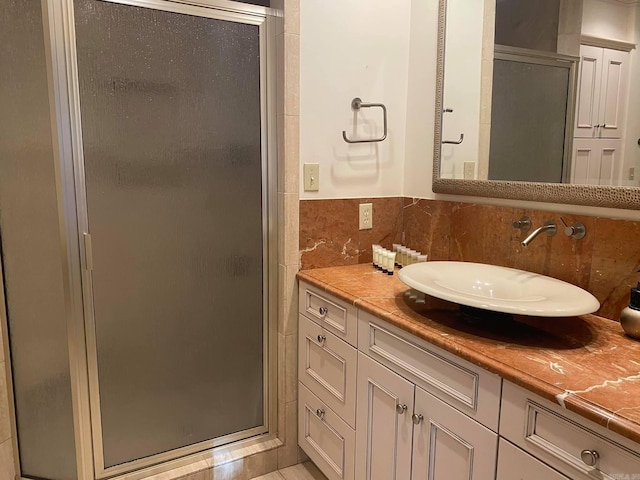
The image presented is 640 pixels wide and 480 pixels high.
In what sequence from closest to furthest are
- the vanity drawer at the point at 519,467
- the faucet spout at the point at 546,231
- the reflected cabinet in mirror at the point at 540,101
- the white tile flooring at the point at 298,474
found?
the vanity drawer at the point at 519,467 < the reflected cabinet in mirror at the point at 540,101 < the faucet spout at the point at 546,231 < the white tile flooring at the point at 298,474

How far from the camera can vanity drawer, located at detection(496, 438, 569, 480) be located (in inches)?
38.0

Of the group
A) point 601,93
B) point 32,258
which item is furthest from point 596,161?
point 32,258

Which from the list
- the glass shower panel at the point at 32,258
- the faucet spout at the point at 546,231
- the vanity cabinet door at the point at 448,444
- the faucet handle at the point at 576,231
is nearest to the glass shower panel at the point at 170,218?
the glass shower panel at the point at 32,258

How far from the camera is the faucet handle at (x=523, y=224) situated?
1.59 meters

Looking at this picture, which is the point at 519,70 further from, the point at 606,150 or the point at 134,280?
the point at 134,280

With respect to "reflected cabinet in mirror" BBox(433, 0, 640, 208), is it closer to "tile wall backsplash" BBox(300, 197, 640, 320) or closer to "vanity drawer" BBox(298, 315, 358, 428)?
"tile wall backsplash" BBox(300, 197, 640, 320)

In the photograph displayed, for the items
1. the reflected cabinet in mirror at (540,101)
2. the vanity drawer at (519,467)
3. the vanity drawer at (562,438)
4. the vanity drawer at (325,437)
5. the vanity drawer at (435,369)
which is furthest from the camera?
the vanity drawer at (325,437)

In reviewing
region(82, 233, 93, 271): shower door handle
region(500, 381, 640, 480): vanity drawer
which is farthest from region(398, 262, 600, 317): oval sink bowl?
region(82, 233, 93, 271): shower door handle

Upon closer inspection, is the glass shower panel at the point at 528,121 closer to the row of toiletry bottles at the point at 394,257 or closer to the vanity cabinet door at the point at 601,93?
the vanity cabinet door at the point at 601,93

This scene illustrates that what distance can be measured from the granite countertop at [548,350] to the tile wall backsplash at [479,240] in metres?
0.14

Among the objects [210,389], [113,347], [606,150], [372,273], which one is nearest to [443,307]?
[372,273]

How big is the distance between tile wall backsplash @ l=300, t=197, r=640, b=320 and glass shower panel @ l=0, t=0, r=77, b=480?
937mm

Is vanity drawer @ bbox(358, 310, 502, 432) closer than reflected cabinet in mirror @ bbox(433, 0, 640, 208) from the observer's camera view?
Yes

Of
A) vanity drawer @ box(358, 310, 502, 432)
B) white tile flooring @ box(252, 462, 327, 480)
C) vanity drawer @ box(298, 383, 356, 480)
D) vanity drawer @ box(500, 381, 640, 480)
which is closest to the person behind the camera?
vanity drawer @ box(500, 381, 640, 480)
